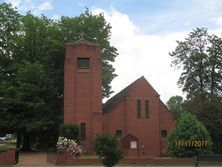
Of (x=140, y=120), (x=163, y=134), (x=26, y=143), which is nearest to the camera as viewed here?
(x=140, y=120)

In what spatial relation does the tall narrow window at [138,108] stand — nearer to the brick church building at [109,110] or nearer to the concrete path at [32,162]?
the brick church building at [109,110]

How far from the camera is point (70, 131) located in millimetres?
58438

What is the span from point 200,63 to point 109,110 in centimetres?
1507

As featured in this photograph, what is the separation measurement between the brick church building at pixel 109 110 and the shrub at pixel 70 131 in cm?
188

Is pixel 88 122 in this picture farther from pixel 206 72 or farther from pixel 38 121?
pixel 206 72

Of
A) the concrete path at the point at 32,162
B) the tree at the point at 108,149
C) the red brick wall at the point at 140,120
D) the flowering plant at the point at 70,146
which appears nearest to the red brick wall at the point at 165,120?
the red brick wall at the point at 140,120

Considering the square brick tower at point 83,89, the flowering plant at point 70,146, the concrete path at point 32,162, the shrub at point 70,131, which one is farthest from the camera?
the square brick tower at point 83,89

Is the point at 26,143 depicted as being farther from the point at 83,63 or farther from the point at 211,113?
the point at 211,113

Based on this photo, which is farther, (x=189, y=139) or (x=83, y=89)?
(x=83, y=89)

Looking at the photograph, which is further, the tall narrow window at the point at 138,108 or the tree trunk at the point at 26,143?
the tree trunk at the point at 26,143

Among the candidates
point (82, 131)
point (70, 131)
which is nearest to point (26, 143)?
point (82, 131)

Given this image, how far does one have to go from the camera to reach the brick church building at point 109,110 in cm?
6128

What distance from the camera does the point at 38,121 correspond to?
62.6 metres

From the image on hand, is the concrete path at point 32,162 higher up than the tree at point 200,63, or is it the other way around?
A: the tree at point 200,63
